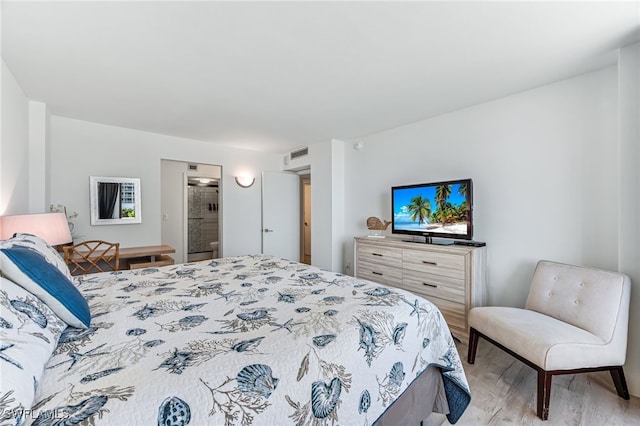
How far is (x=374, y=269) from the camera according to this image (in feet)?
11.2

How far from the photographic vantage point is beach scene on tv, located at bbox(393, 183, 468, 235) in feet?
9.16

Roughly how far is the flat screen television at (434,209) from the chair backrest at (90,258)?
3.30 metres

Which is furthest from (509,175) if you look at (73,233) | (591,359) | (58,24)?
(73,233)

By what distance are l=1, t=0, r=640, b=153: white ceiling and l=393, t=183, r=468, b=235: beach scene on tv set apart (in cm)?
92

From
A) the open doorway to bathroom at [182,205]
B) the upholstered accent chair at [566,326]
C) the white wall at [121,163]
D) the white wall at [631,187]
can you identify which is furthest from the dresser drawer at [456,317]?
the open doorway to bathroom at [182,205]

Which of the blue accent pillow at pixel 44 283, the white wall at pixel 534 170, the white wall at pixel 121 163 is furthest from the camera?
the white wall at pixel 121 163

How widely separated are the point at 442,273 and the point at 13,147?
13.1 ft

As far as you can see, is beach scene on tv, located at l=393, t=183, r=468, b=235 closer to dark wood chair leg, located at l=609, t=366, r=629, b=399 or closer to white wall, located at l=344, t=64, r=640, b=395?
white wall, located at l=344, t=64, r=640, b=395

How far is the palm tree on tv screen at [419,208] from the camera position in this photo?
10.1ft

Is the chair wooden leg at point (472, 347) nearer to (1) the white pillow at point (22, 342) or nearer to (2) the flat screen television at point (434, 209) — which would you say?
(2) the flat screen television at point (434, 209)

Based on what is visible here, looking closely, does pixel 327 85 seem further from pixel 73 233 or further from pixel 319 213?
pixel 73 233

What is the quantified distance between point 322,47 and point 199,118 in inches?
79.9

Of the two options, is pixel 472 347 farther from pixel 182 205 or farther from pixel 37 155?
pixel 182 205

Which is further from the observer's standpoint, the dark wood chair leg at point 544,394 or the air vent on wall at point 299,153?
the air vent on wall at point 299,153
